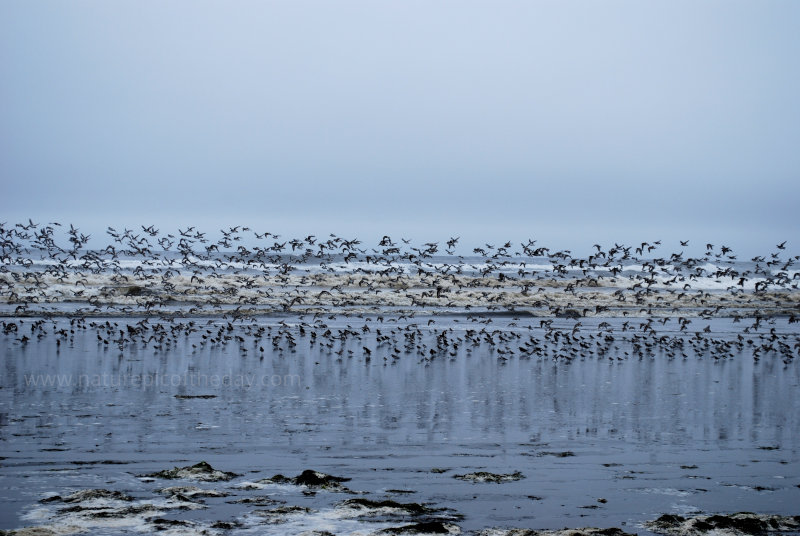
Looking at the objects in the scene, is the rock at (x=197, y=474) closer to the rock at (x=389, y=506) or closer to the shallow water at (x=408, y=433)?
the shallow water at (x=408, y=433)

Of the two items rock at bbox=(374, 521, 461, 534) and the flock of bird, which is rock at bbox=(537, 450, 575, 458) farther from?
the flock of bird

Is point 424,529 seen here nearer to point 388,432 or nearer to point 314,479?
point 314,479

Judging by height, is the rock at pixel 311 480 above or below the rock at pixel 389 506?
above

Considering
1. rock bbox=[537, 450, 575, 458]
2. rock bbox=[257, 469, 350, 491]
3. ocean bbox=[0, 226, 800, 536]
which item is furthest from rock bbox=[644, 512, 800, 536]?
rock bbox=[257, 469, 350, 491]

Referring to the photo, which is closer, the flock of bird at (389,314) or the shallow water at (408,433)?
the shallow water at (408,433)

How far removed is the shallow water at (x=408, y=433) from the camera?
31.2 ft

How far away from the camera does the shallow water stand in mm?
9500

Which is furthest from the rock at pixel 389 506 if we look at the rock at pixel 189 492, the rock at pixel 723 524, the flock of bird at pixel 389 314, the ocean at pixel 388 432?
the flock of bird at pixel 389 314

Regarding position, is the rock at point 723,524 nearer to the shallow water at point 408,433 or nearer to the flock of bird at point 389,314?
the shallow water at point 408,433

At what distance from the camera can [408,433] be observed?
43.2 feet

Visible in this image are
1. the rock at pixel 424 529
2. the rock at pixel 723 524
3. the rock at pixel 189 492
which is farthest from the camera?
Result: the rock at pixel 189 492

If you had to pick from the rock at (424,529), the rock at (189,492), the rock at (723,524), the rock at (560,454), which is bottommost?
the rock at (424,529)

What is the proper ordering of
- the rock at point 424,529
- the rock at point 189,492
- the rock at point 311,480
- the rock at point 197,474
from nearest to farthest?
the rock at point 424,529
the rock at point 189,492
the rock at point 311,480
the rock at point 197,474

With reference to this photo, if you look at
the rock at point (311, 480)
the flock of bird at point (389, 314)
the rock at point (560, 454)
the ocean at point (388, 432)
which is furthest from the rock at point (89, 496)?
the flock of bird at point (389, 314)
